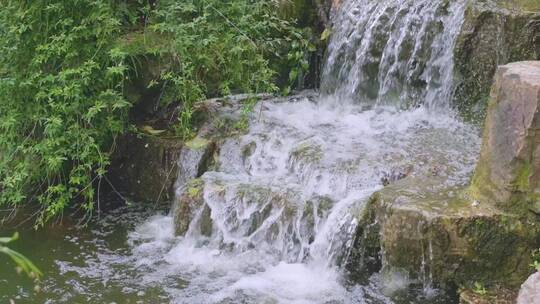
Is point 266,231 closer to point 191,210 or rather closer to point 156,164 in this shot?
point 191,210

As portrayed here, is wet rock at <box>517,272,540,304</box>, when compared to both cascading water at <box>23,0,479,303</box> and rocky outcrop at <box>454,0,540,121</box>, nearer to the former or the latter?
cascading water at <box>23,0,479,303</box>

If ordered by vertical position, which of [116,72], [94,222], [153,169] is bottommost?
[94,222]

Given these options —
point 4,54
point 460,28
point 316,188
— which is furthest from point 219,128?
point 460,28

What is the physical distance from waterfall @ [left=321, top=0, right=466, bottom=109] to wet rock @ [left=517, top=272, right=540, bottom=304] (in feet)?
9.21

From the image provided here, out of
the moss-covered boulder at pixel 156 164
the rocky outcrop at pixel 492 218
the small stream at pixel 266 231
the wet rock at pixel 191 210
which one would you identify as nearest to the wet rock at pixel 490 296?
the rocky outcrop at pixel 492 218

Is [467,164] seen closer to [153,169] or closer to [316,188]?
[316,188]

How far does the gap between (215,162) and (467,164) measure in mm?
2107

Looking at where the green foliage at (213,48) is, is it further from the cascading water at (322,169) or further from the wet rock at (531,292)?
the wet rock at (531,292)

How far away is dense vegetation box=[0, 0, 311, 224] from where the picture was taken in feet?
16.7

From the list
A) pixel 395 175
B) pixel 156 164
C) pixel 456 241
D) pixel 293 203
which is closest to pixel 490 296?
pixel 456 241

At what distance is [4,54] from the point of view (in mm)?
5359

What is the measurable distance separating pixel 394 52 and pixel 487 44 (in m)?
0.92

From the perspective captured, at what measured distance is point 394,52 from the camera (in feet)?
20.1

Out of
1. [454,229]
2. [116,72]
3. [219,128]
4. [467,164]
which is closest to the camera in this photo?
[454,229]
